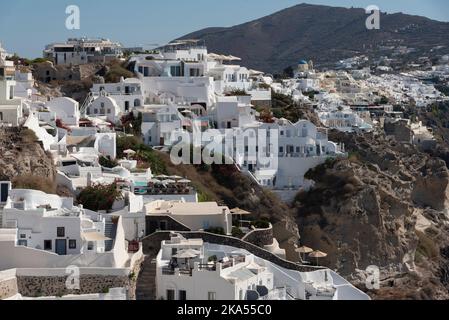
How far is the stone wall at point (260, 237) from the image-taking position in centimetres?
2270

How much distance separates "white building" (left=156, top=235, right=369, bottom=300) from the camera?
16531mm

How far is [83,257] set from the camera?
17172mm

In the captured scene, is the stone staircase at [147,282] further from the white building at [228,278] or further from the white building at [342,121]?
the white building at [342,121]

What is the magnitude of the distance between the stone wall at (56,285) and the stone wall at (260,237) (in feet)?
21.1

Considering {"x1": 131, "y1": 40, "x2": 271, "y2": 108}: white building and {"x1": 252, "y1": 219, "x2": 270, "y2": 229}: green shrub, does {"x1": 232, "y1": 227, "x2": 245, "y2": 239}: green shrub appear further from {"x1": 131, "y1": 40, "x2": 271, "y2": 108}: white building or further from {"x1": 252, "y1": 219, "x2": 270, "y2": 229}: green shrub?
{"x1": 131, "y1": 40, "x2": 271, "y2": 108}: white building

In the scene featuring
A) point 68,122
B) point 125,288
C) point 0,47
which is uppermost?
point 0,47

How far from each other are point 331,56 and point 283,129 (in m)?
85.0

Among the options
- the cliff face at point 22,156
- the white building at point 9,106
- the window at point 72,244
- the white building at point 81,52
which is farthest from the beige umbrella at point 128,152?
the white building at point 81,52

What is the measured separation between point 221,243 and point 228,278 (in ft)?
12.2

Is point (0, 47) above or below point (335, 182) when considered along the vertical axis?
above

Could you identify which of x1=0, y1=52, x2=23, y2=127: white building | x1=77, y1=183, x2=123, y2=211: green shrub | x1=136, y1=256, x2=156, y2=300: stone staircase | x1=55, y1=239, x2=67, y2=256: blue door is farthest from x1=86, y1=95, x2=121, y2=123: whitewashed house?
x1=55, y1=239, x2=67, y2=256: blue door

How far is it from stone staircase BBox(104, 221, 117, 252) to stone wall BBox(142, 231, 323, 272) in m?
0.77
